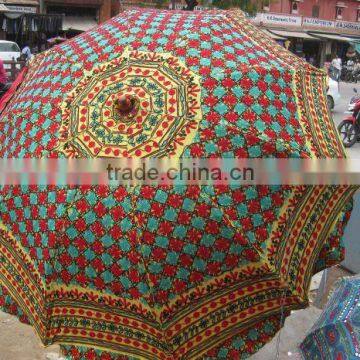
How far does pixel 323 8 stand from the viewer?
32594 millimetres

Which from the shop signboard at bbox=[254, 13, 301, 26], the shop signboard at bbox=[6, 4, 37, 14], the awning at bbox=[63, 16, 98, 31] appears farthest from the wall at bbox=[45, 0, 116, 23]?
the shop signboard at bbox=[254, 13, 301, 26]

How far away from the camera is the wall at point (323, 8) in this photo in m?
30.5

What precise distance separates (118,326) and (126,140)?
72 cm

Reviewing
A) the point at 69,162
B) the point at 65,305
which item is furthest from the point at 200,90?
the point at 65,305

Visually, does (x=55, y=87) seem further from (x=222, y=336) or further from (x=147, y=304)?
(x=222, y=336)

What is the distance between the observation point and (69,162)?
2.15 metres

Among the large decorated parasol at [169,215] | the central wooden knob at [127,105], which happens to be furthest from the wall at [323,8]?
the central wooden knob at [127,105]

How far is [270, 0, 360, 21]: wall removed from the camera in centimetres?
3053

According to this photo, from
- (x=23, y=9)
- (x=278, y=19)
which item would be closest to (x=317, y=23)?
(x=278, y=19)

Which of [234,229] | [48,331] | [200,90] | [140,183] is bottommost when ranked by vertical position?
[48,331]

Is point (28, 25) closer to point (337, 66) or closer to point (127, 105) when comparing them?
point (337, 66)

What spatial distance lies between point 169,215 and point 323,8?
1306 inches

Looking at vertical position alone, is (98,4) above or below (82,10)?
above

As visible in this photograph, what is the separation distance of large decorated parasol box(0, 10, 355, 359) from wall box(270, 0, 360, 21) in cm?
2932
